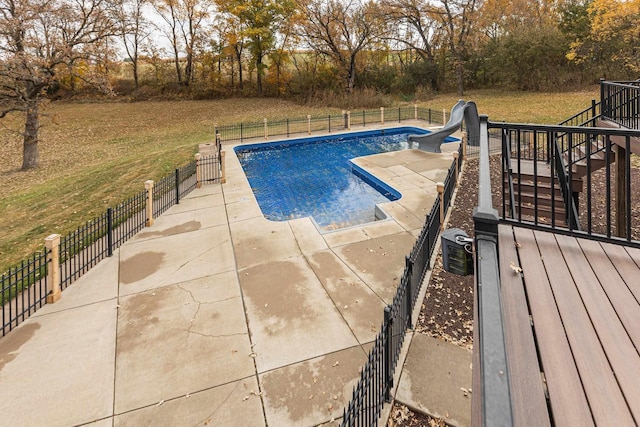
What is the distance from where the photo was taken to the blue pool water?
34.6 ft

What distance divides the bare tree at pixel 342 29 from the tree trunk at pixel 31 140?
75.5 ft

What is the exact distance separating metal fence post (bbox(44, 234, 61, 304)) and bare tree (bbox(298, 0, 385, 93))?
30.2 metres

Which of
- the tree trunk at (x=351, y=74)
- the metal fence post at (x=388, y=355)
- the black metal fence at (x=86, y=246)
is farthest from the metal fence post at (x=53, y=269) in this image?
the tree trunk at (x=351, y=74)

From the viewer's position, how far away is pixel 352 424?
9.39ft

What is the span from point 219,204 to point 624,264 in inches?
355

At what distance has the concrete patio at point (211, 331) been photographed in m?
3.85

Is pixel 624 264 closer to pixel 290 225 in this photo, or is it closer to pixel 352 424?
pixel 352 424

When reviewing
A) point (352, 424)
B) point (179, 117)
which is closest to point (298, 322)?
point (352, 424)

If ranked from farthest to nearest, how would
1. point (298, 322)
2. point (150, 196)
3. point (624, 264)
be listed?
1. point (150, 196)
2. point (298, 322)
3. point (624, 264)

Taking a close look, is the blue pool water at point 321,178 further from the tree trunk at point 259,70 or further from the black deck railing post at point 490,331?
the tree trunk at point 259,70

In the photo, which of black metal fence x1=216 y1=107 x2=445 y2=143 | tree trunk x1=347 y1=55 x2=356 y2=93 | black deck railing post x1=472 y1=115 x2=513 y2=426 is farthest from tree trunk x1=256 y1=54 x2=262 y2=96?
black deck railing post x1=472 y1=115 x2=513 y2=426

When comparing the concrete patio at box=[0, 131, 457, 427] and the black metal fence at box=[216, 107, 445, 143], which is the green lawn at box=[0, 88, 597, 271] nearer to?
the black metal fence at box=[216, 107, 445, 143]

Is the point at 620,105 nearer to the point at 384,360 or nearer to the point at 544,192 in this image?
the point at 544,192

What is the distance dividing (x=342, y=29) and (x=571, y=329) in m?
34.1
